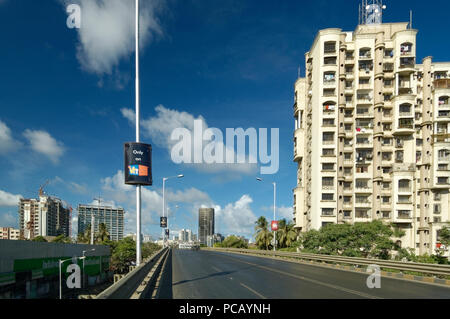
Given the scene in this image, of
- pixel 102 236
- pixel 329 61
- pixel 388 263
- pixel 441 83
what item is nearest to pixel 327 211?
pixel 329 61

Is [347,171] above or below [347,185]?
above

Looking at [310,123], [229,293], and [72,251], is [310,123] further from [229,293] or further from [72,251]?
[229,293]

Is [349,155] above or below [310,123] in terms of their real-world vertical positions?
below

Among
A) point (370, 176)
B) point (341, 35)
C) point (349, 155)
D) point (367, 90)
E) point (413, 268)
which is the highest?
point (341, 35)

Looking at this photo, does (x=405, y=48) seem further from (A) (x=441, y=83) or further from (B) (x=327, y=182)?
(B) (x=327, y=182)

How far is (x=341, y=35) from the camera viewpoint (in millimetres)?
57438

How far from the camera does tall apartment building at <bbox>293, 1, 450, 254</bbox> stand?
54.2 m

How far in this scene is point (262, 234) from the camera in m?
66.6

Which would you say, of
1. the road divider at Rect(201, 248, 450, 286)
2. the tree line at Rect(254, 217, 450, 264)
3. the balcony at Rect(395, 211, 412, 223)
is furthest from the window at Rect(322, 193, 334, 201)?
the road divider at Rect(201, 248, 450, 286)

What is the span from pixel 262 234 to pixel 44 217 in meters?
159

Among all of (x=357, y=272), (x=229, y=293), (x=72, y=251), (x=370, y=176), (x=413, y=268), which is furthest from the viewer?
(x=370, y=176)
